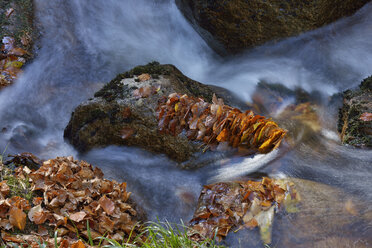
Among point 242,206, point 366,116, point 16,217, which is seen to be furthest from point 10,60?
point 366,116

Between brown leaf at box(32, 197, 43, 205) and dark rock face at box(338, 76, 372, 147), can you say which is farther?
dark rock face at box(338, 76, 372, 147)

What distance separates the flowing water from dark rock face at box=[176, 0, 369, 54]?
0.72ft

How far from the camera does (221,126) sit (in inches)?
160

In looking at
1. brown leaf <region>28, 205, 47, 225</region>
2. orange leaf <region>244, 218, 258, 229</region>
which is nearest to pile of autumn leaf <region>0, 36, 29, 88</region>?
brown leaf <region>28, 205, 47, 225</region>

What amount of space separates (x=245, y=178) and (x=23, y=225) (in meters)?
2.41

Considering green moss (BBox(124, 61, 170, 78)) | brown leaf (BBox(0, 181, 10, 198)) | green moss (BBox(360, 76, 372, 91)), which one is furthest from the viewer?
green moss (BBox(360, 76, 372, 91))

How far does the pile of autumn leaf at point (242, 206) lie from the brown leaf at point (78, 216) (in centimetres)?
114

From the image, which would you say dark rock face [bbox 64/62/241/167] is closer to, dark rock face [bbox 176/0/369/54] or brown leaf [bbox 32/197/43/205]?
brown leaf [bbox 32/197/43/205]

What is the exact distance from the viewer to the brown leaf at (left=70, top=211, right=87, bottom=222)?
3.29m

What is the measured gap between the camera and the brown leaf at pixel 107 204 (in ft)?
11.6

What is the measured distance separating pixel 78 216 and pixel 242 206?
1713 mm

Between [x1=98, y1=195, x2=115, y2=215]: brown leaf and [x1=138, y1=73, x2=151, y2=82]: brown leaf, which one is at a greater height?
[x1=138, y1=73, x2=151, y2=82]: brown leaf

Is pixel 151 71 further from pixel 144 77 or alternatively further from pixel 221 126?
pixel 221 126

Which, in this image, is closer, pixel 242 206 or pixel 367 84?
pixel 242 206
